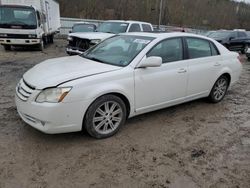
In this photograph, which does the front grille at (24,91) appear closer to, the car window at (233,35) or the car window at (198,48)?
the car window at (198,48)

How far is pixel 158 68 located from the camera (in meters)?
4.35

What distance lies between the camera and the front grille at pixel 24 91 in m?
3.60

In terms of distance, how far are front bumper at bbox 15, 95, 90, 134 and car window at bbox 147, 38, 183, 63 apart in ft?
5.12

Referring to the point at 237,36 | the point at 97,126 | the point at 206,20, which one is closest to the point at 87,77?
the point at 97,126

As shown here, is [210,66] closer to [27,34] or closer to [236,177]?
Result: [236,177]

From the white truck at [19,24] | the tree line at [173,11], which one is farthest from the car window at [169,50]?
the tree line at [173,11]

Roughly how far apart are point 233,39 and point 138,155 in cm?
1543

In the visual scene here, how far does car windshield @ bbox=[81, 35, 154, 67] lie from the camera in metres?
4.29

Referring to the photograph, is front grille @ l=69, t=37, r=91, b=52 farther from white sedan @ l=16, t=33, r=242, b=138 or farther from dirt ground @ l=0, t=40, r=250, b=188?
dirt ground @ l=0, t=40, r=250, b=188

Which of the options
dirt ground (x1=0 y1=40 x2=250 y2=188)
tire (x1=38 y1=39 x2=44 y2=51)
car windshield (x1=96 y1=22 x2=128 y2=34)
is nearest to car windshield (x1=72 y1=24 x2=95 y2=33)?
tire (x1=38 y1=39 x2=44 y2=51)

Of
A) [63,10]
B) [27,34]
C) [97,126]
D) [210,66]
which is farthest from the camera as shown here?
[63,10]

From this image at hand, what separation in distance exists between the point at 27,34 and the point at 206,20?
39.0 metres

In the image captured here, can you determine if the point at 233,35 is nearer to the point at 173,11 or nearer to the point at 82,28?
the point at 82,28

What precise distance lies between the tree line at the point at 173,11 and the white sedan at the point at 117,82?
3176 centimetres
